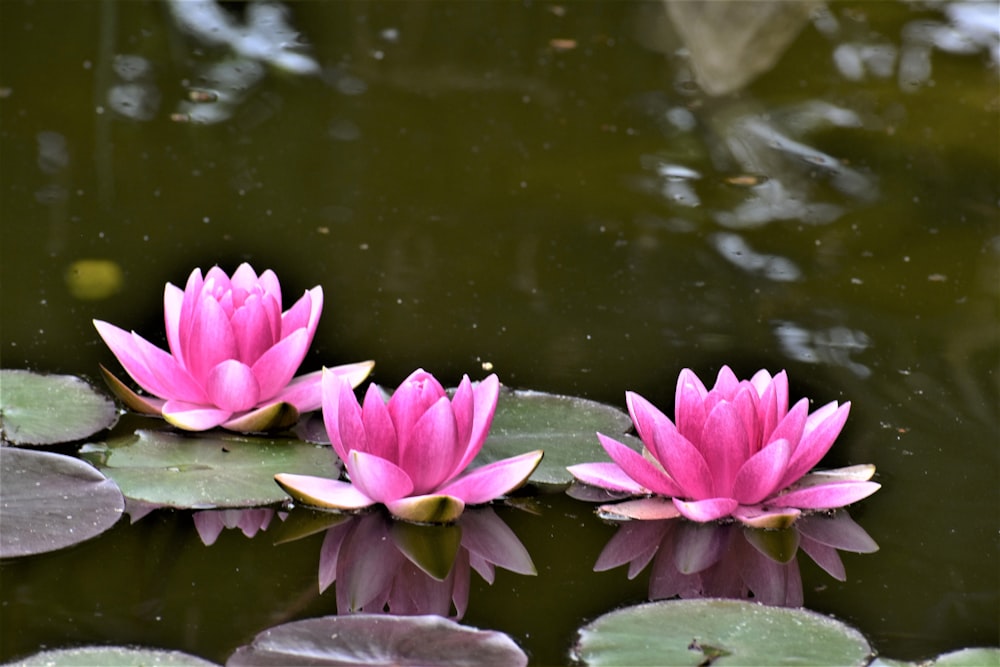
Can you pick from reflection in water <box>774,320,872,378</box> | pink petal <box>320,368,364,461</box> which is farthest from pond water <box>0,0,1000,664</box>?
pink petal <box>320,368,364,461</box>

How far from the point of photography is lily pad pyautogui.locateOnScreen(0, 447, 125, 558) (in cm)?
121

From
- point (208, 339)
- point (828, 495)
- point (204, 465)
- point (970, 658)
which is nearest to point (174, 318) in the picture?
point (208, 339)

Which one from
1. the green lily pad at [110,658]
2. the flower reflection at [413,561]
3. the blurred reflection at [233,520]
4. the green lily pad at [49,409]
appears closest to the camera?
the green lily pad at [110,658]

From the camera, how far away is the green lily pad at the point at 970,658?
1.09 m

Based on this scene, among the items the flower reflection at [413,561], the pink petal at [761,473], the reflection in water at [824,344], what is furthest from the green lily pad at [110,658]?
the reflection in water at [824,344]

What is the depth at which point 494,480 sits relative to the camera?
1.29 metres

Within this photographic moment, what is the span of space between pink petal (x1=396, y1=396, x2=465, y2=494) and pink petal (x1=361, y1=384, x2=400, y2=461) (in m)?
0.01

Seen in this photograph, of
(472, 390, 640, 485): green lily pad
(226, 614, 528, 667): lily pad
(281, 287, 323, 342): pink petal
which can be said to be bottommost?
(472, 390, 640, 485): green lily pad

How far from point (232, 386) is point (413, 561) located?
1.10ft

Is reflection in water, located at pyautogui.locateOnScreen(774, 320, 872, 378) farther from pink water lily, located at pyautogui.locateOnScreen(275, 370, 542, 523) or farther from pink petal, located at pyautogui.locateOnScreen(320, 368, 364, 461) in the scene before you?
pink petal, located at pyautogui.locateOnScreen(320, 368, 364, 461)

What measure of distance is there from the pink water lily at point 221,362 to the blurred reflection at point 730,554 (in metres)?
0.43

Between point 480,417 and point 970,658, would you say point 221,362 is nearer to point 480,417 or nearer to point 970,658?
point 480,417

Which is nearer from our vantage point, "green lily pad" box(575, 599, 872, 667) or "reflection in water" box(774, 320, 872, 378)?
"green lily pad" box(575, 599, 872, 667)

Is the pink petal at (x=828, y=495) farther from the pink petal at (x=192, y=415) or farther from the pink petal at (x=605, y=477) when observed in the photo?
the pink petal at (x=192, y=415)
